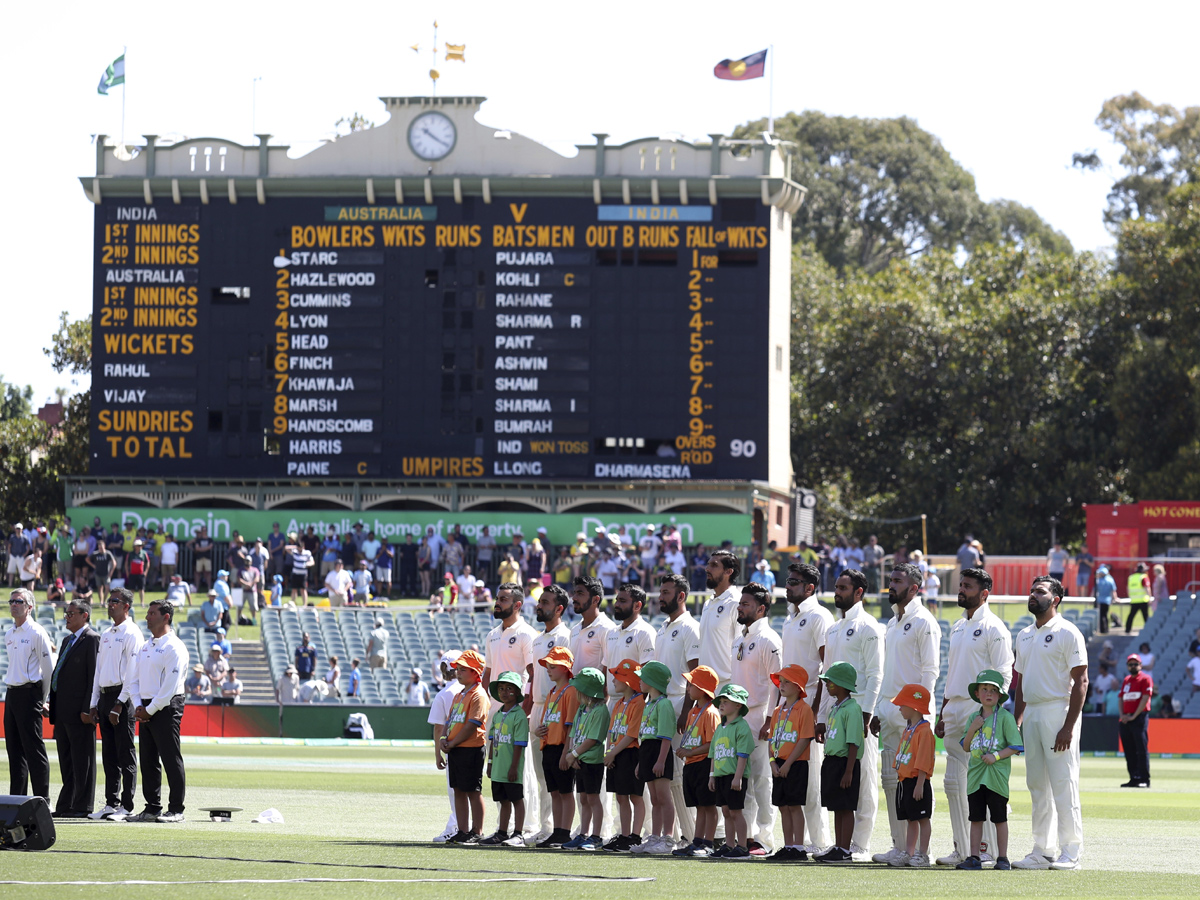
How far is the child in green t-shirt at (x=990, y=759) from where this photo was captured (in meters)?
11.5

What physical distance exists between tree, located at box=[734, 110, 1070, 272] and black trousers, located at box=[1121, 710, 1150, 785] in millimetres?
45732

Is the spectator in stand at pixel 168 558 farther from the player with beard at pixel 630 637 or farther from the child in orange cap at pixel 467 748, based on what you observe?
the player with beard at pixel 630 637

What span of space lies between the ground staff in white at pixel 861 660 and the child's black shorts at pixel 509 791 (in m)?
2.15

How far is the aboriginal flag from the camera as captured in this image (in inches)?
1416

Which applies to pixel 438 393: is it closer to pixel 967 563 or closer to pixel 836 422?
pixel 967 563

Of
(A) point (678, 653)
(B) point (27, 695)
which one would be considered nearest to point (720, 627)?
(A) point (678, 653)

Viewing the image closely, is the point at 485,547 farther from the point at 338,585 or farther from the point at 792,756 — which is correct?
the point at 792,756

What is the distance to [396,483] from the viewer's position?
32.9 metres

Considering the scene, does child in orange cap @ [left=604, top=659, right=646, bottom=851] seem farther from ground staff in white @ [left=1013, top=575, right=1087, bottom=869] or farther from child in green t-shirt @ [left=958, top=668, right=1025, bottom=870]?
ground staff in white @ [left=1013, top=575, right=1087, bottom=869]

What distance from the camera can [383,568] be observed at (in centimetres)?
3356

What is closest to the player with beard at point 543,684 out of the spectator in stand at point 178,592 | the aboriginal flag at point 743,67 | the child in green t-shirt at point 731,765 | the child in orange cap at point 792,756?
the child in green t-shirt at point 731,765

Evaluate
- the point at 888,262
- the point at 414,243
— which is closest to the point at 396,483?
the point at 414,243

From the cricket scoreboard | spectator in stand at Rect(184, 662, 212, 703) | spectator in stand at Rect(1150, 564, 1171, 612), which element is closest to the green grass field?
spectator in stand at Rect(184, 662, 212, 703)

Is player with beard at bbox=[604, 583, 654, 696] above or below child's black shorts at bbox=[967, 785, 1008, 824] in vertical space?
above
